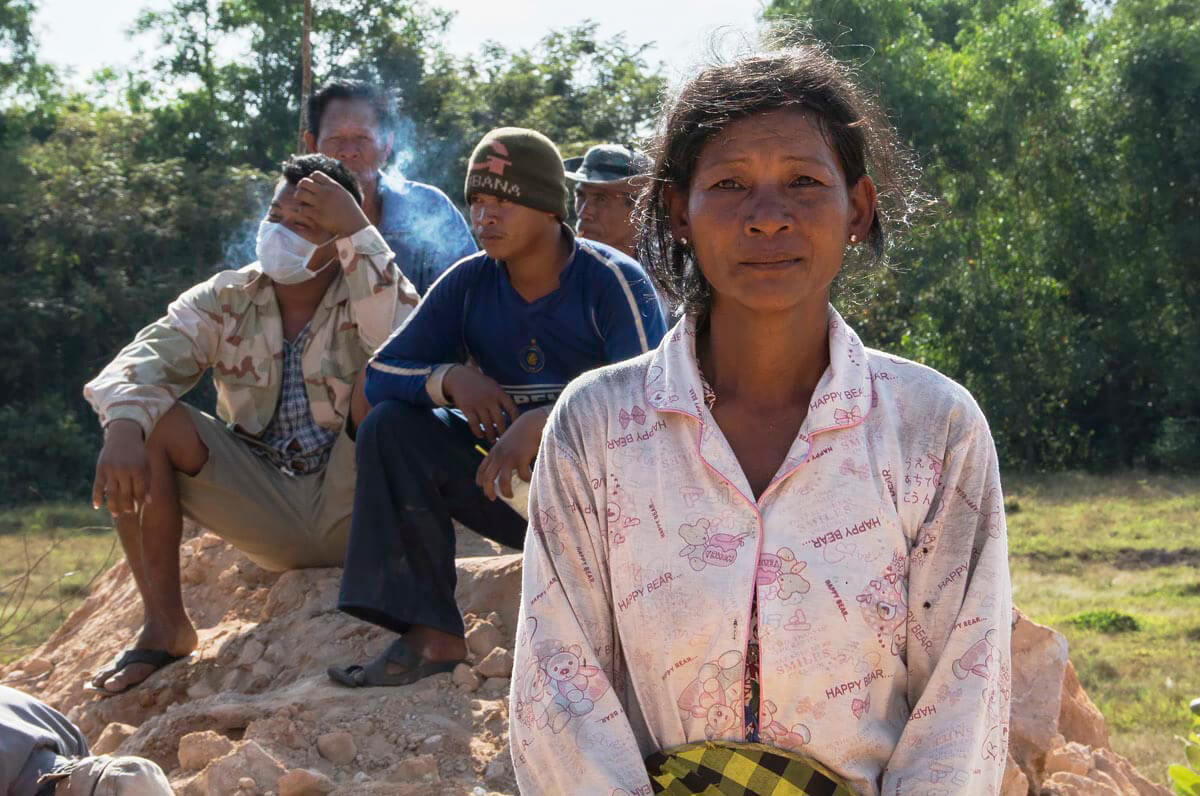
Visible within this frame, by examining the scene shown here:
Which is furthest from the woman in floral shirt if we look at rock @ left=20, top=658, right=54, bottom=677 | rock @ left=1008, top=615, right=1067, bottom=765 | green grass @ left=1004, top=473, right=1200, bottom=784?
rock @ left=20, top=658, right=54, bottom=677

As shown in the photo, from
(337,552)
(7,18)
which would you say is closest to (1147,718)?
(337,552)

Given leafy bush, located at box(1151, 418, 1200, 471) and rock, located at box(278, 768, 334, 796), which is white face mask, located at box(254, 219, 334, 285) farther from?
leafy bush, located at box(1151, 418, 1200, 471)

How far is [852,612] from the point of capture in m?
1.83

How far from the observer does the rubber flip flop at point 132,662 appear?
→ 4.14 metres

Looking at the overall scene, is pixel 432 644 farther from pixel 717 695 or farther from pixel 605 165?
pixel 605 165

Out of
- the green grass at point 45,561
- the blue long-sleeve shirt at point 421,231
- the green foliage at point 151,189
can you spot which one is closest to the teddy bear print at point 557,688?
the blue long-sleeve shirt at point 421,231

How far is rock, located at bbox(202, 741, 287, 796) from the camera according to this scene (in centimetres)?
305

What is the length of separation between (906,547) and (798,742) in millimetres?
310

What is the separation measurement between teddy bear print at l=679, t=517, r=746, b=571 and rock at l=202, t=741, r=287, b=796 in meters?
1.60

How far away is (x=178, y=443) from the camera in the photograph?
164 inches

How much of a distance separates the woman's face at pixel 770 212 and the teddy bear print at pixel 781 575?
0.38 metres

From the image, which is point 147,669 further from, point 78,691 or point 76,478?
point 76,478

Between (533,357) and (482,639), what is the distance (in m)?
0.80

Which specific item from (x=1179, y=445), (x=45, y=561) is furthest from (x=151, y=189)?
(x=1179, y=445)
